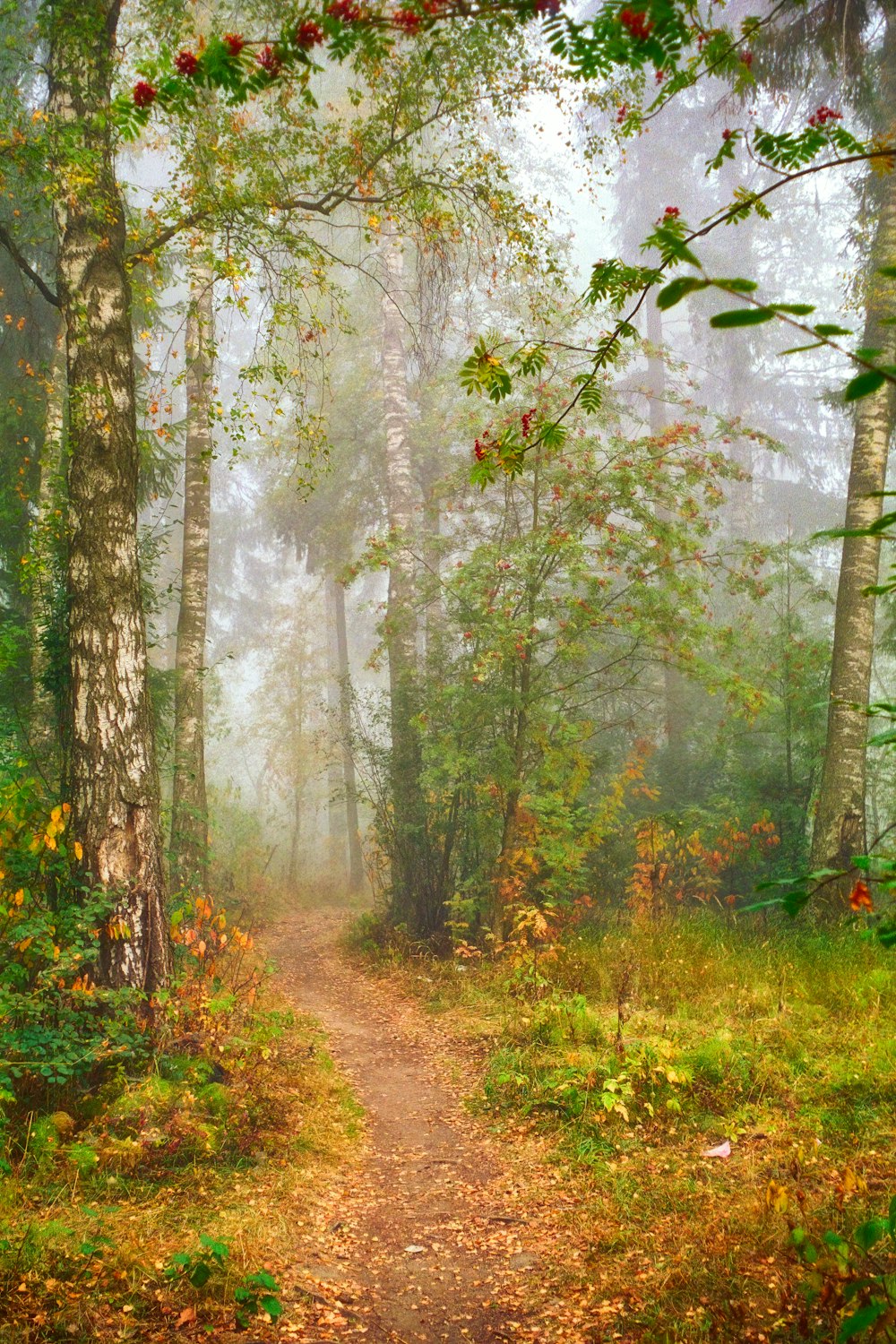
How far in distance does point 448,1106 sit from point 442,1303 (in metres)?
2.22

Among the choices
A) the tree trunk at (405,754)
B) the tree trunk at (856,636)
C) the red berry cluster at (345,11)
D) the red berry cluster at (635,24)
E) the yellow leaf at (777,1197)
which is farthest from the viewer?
the tree trunk at (405,754)

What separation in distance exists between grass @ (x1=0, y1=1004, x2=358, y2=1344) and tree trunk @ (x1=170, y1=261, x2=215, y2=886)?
144 inches

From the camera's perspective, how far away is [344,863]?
20.7 metres

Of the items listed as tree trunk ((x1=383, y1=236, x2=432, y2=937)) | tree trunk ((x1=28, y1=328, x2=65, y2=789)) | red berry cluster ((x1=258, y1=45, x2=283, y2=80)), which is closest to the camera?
red berry cluster ((x1=258, y1=45, x2=283, y2=80))

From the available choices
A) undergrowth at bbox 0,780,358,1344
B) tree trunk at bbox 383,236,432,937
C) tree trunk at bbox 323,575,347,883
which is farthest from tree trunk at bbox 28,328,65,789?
tree trunk at bbox 323,575,347,883

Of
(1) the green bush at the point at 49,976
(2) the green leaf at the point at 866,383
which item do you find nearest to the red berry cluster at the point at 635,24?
(2) the green leaf at the point at 866,383

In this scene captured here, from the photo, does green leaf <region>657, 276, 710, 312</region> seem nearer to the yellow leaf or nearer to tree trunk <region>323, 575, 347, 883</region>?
the yellow leaf

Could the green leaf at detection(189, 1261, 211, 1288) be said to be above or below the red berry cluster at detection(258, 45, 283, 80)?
below

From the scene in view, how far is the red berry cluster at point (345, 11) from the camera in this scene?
2.03 m

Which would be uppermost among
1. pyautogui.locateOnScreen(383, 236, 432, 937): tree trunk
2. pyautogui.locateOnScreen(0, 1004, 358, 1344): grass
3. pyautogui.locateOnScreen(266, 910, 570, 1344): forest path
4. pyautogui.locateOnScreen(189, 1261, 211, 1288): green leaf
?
pyautogui.locateOnScreen(383, 236, 432, 937): tree trunk

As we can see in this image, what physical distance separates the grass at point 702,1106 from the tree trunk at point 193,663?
324 centimetres

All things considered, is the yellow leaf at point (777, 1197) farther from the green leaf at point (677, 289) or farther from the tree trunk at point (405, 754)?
the tree trunk at point (405, 754)

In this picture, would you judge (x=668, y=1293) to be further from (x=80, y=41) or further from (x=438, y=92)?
(x=438, y=92)

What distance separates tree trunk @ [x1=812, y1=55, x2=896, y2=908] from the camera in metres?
8.06
